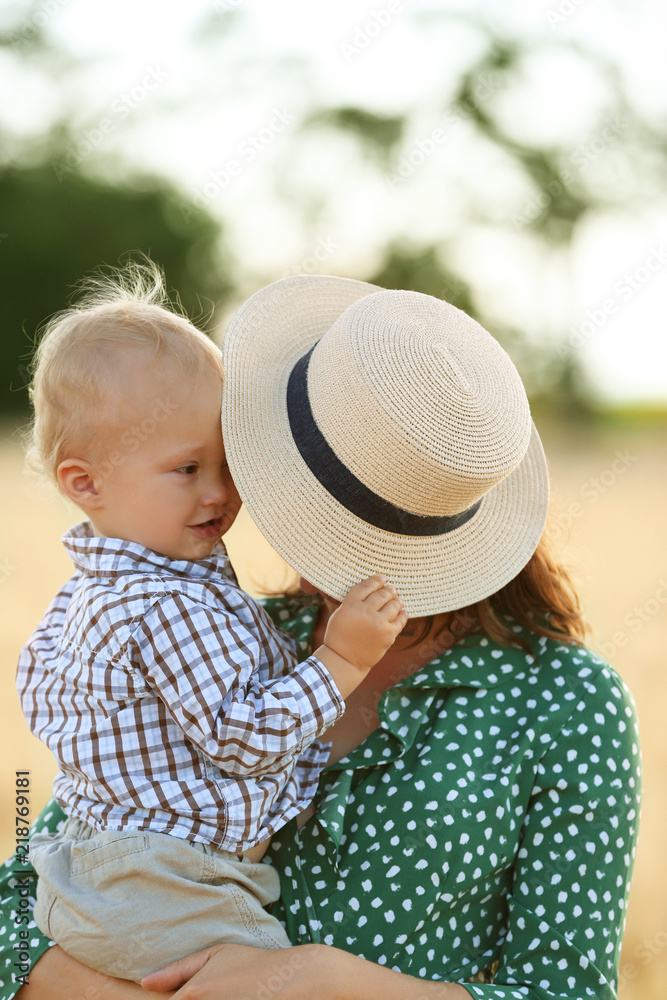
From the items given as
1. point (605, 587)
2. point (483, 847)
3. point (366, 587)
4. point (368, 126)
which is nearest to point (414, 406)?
point (366, 587)

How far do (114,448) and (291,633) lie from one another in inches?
24.8

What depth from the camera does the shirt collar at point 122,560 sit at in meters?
1.74

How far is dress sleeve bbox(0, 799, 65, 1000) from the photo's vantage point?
174cm

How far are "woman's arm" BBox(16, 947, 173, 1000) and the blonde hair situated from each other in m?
0.95

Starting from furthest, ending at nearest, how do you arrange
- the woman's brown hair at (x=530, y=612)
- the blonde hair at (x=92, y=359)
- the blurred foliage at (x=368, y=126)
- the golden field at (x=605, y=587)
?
1. the blurred foliage at (x=368, y=126)
2. the golden field at (x=605, y=587)
3. the woman's brown hair at (x=530, y=612)
4. the blonde hair at (x=92, y=359)

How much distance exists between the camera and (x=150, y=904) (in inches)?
64.0

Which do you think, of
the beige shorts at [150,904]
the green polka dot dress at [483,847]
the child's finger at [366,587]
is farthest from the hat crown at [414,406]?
the beige shorts at [150,904]

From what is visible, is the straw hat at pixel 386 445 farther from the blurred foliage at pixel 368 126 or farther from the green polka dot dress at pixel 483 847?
the blurred foliage at pixel 368 126

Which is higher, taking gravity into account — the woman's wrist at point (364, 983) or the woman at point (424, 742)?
the woman at point (424, 742)

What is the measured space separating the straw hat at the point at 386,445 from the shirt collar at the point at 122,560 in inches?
8.7

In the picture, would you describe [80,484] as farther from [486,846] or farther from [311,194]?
[311,194]

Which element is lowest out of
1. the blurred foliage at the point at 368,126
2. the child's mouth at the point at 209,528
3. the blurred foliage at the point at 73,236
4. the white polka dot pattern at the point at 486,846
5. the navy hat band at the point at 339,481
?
the white polka dot pattern at the point at 486,846

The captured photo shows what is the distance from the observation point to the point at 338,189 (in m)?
14.6

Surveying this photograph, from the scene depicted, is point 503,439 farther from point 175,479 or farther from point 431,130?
point 431,130
